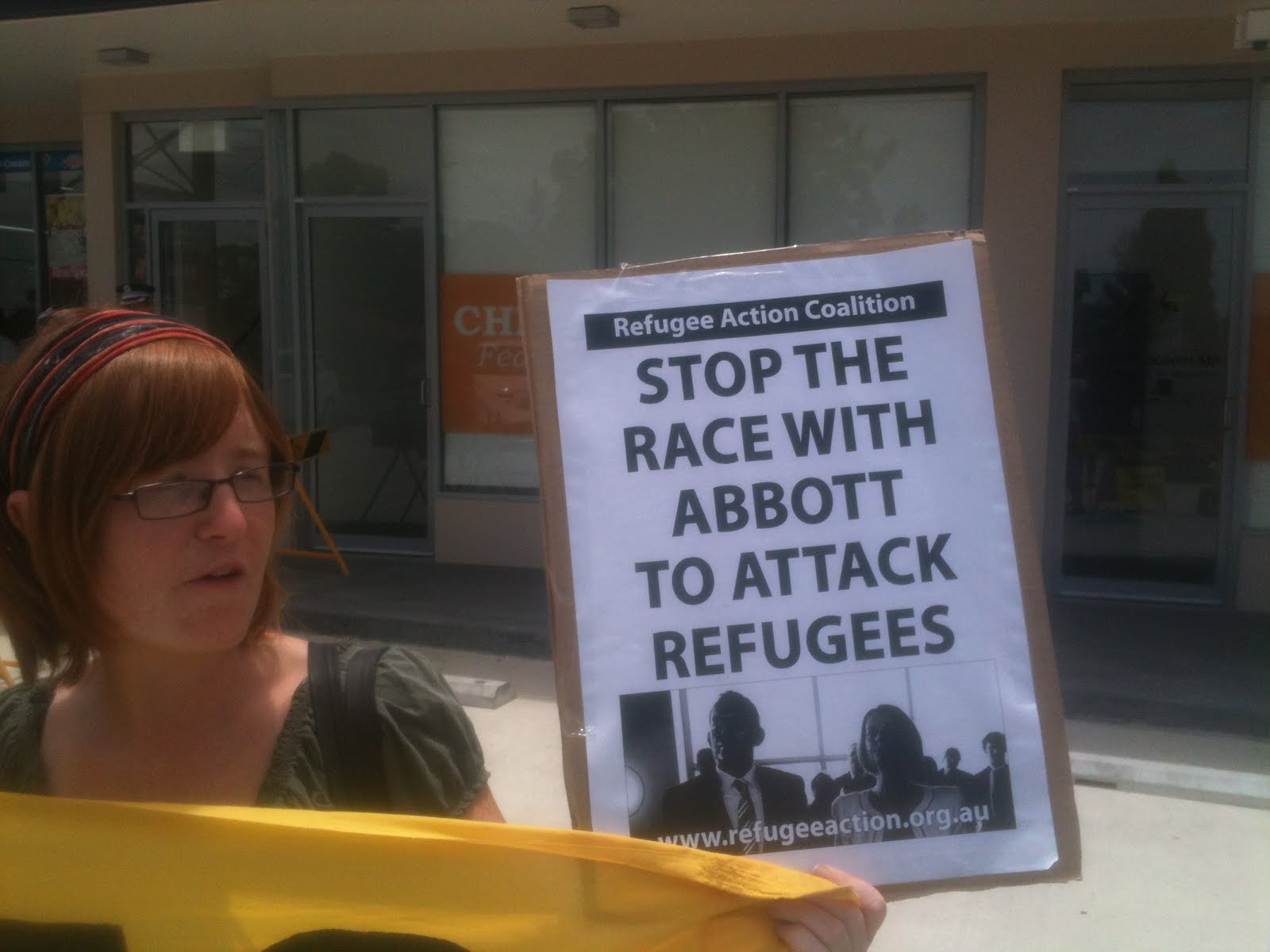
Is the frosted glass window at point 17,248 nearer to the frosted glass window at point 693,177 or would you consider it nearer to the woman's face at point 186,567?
the frosted glass window at point 693,177

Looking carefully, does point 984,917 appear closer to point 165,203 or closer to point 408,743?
point 408,743

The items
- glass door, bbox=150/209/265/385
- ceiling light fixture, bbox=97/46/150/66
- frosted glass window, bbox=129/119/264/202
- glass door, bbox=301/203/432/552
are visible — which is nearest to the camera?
ceiling light fixture, bbox=97/46/150/66

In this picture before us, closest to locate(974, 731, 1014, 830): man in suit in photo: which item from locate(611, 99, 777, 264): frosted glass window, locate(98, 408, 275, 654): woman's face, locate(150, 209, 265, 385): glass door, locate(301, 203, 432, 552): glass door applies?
locate(98, 408, 275, 654): woman's face

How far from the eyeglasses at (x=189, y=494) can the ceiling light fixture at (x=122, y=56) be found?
25.9 feet

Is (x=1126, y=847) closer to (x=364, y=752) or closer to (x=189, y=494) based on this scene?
(x=364, y=752)

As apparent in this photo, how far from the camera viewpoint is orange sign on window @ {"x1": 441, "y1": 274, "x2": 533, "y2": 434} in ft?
25.8

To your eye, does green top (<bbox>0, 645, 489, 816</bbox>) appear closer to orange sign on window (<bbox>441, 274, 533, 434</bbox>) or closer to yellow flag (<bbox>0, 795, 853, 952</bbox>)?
yellow flag (<bbox>0, 795, 853, 952</bbox>)

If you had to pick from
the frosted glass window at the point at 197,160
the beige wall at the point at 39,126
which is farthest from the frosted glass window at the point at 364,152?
the beige wall at the point at 39,126

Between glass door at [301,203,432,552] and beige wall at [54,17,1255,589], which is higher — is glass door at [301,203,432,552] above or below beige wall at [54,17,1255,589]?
below

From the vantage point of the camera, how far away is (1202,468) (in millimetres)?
7059

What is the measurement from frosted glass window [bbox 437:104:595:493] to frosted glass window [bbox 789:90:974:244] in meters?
1.48

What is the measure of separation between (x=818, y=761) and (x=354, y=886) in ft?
1.92

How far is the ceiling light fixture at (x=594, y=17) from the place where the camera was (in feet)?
21.7

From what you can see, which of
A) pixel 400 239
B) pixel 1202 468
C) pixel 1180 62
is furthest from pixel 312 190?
pixel 1202 468
